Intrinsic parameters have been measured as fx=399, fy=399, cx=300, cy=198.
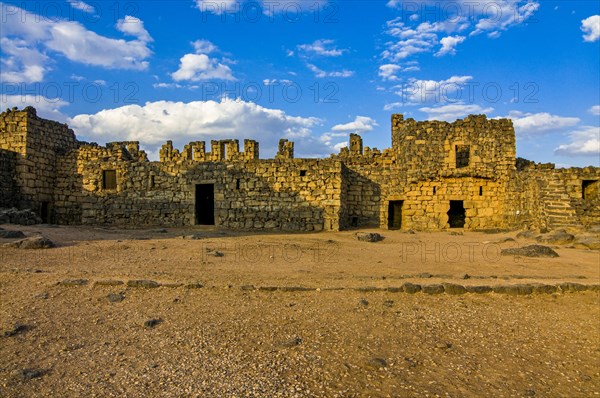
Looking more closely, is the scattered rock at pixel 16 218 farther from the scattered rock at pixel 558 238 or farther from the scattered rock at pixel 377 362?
the scattered rock at pixel 558 238

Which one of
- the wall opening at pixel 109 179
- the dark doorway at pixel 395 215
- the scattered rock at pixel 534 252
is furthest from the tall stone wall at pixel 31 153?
the scattered rock at pixel 534 252

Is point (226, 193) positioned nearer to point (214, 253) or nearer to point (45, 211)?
point (214, 253)

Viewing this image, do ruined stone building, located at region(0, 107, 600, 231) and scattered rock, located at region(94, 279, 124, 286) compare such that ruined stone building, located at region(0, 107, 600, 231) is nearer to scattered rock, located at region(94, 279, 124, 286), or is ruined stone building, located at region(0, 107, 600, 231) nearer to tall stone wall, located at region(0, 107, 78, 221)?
tall stone wall, located at region(0, 107, 78, 221)

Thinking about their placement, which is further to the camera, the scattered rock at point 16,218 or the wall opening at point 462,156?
the wall opening at point 462,156

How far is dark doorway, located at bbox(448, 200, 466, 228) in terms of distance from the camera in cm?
2136

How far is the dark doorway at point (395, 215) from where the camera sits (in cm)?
2152

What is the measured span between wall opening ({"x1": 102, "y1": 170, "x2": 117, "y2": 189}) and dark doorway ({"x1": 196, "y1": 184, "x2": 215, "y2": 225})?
4415 mm

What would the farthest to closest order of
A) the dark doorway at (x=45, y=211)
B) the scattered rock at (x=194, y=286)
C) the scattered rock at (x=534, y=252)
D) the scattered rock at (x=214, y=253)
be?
1. the dark doorway at (x=45, y=211)
2. the scattered rock at (x=534, y=252)
3. the scattered rock at (x=214, y=253)
4. the scattered rock at (x=194, y=286)

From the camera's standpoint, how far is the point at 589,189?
62.2ft

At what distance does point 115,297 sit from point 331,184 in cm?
1288

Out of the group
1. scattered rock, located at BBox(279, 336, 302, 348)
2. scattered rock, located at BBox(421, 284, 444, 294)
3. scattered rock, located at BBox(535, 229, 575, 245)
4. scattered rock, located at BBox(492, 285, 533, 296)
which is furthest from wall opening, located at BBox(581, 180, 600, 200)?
scattered rock, located at BBox(279, 336, 302, 348)

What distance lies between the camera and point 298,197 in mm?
18781

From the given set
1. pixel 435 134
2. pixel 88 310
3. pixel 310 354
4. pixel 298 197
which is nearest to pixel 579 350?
pixel 310 354

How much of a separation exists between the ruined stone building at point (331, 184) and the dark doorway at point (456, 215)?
0.05m
